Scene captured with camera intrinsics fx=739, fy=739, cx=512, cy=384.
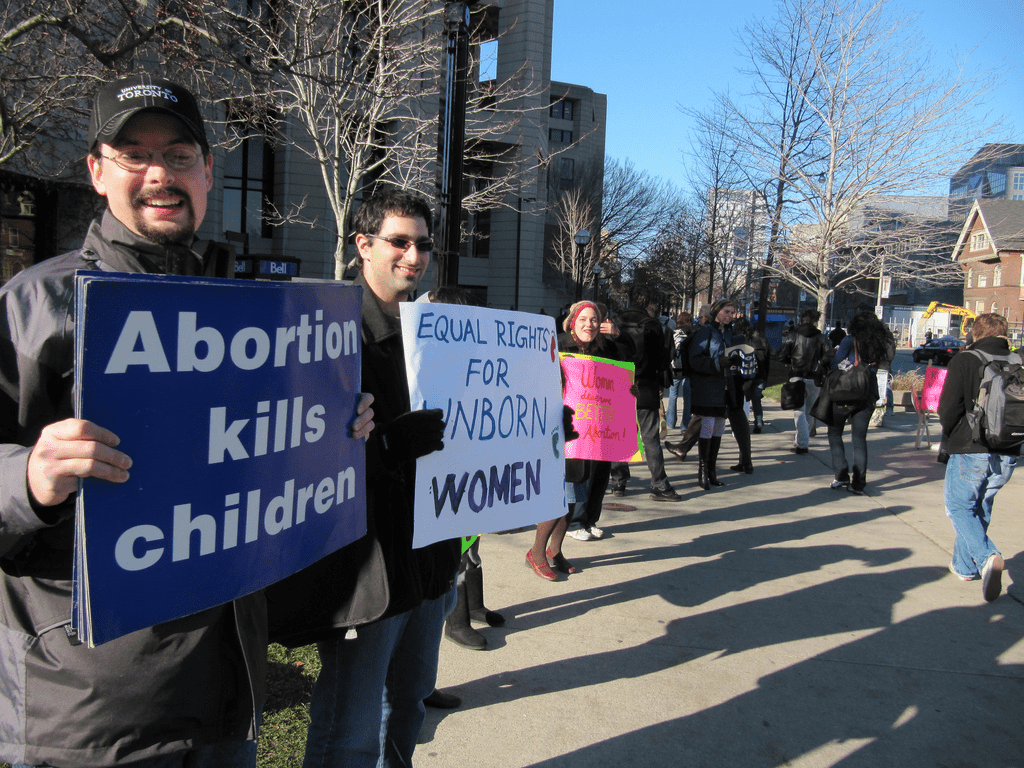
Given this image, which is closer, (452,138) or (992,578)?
(992,578)

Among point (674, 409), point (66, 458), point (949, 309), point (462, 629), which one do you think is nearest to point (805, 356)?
point (674, 409)

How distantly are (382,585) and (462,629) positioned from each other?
7.23ft

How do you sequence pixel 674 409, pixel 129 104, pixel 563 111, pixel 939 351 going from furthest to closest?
1. pixel 563 111
2. pixel 939 351
3. pixel 674 409
4. pixel 129 104

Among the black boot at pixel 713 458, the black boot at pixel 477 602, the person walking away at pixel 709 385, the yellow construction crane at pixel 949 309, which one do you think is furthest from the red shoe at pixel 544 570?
the yellow construction crane at pixel 949 309

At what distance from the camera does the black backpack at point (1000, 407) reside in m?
4.86

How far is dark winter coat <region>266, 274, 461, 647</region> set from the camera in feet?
6.57

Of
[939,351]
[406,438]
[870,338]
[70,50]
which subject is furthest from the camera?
[939,351]

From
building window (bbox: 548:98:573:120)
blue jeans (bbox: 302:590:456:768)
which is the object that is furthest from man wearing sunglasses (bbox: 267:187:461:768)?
building window (bbox: 548:98:573:120)

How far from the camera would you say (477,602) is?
14.2 ft

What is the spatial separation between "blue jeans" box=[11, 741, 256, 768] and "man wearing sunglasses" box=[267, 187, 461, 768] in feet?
1.23

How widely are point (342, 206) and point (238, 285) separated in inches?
548

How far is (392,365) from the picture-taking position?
2.29m

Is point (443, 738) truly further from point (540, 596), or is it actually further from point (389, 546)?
point (540, 596)

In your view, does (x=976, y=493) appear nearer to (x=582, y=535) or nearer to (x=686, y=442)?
(x=582, y=535)
